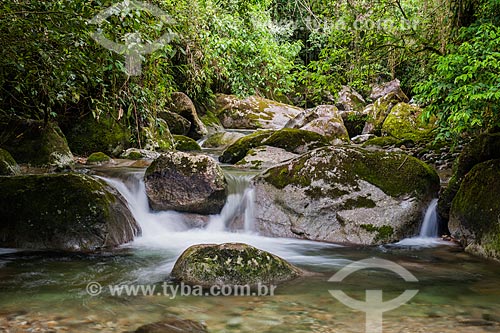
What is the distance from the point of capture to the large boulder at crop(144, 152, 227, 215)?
7.27m

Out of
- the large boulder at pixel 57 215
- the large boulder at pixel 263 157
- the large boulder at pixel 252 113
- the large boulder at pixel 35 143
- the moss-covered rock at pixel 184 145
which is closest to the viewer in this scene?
the large boulder at pixel 57 215

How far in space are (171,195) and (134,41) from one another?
330 centimetres

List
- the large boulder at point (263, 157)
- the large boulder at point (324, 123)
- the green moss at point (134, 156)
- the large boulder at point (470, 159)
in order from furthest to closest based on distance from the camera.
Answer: the large boulder at point (324, 123)
the green moss at point (134, 156)
the large boulder at point (263, 157)
the large boulder at point (470, 159)

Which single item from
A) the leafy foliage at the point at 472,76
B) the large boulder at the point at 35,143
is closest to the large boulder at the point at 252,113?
the large boulder at the point at 35,143

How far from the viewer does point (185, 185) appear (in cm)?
726

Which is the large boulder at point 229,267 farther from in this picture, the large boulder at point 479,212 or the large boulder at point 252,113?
the large boulder at point 252,113

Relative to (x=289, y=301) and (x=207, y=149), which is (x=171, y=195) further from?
(x=207, y=149)

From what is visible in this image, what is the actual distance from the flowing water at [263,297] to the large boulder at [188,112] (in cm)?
901

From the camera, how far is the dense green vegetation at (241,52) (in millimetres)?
4242

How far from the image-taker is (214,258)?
4.26 meters

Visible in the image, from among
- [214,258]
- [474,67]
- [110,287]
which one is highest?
[474,67]

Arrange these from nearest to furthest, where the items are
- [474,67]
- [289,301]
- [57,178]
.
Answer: [289,301], [474,67], [57,178]

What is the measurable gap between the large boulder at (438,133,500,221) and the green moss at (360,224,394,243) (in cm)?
94

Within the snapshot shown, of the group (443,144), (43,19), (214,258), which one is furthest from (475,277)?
(443,144)
